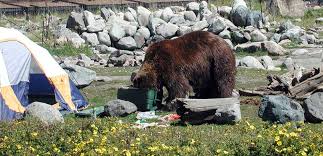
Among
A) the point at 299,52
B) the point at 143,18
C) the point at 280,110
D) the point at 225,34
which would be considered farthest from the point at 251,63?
the point at 143,18

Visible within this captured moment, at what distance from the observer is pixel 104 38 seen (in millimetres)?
33438

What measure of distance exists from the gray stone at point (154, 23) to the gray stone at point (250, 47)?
5.01 meters

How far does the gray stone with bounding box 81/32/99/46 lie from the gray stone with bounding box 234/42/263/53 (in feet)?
21.3

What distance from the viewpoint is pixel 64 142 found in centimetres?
978

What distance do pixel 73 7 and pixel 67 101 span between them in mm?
26012

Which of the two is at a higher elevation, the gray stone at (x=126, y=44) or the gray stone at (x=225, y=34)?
the gray stone at (x=225, y=34)

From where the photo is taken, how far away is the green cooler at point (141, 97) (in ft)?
52.2

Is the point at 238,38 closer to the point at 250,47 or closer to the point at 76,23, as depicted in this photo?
the point at 250,47

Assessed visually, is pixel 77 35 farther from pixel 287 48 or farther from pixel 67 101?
pixel 67 101

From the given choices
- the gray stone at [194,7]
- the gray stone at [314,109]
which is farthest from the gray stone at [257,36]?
the gray stone at [314,109]

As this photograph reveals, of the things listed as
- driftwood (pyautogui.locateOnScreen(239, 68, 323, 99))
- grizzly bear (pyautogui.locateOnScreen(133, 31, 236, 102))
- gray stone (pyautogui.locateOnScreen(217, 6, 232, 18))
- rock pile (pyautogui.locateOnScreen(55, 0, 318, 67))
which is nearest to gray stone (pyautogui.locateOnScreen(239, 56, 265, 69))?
rock pile (pyautogui.locateOnScreen(55, 0, 318, 67))

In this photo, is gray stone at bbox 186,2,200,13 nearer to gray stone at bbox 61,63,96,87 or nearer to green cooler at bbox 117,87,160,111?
gray stone at bbox 61,63,96,87

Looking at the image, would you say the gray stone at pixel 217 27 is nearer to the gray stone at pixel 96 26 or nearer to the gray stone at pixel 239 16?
the gray stone at pixel 239 16

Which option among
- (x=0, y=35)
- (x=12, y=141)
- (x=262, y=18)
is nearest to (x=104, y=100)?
(x=0, y=35)
